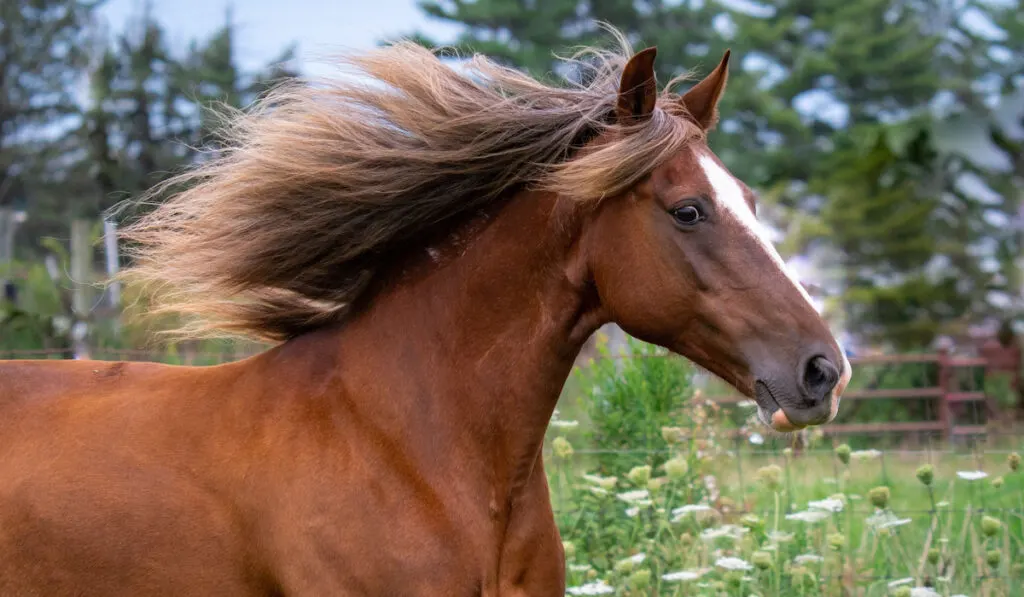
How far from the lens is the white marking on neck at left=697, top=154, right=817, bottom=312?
2.79 m

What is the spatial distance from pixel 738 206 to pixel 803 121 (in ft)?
87.5

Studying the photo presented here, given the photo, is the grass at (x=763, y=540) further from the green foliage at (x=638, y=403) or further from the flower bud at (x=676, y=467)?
the green foliage at (x=638, y=403)

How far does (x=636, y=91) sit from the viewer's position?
2967 millimetres

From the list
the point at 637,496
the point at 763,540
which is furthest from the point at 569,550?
the point at 763,540

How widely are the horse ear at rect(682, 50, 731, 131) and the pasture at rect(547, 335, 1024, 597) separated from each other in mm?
1582

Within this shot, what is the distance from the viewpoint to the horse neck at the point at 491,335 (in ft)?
9.57

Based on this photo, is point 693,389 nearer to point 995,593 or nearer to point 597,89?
point 995,593

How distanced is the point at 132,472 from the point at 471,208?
117 centimetres

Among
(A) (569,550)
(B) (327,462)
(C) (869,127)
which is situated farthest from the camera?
(C) (869,127)

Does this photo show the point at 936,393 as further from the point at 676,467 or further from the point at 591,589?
the point at 591,589

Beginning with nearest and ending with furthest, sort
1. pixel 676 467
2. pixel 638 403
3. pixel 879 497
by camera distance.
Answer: pixel 879 497, pixel 676 467, pixel 638 403

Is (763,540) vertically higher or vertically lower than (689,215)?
lower

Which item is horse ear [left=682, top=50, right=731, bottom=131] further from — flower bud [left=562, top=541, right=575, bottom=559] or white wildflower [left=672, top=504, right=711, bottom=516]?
flower bud [left=562, top=541, right=575, bottom=559]

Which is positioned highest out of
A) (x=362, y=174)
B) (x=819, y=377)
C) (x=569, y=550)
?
(x=362, y=174)
